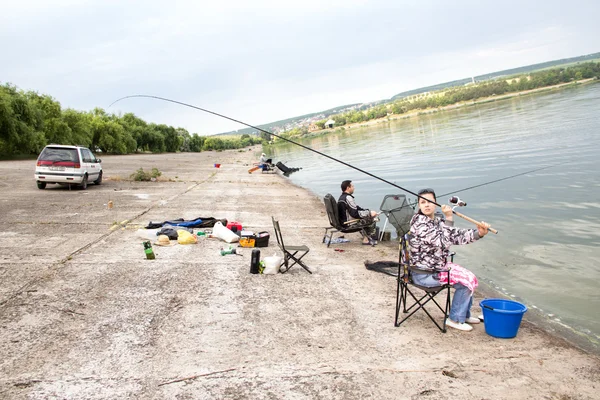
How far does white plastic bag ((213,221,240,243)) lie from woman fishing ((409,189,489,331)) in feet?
17.2

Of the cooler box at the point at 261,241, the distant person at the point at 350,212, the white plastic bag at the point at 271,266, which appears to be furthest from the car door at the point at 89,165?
the white plastic bag at the point at 271,266

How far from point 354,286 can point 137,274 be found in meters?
3.48

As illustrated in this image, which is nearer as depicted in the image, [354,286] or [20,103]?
[354,286]

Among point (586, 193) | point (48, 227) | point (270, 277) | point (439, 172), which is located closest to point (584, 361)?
point (270, 277)

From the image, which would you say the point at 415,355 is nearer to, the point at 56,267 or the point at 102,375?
the point at 102,375

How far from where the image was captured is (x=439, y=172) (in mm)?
27625

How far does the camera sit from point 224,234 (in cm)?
1028

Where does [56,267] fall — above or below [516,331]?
above

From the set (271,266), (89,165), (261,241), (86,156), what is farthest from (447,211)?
(89,165)

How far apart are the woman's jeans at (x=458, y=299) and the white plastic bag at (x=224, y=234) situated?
5.35 meters

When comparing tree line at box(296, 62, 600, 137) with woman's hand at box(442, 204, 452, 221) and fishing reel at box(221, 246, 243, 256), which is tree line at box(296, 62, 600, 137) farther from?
woman's hand at box(442, 204, 452, 221)

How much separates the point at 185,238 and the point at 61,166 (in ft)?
38.9

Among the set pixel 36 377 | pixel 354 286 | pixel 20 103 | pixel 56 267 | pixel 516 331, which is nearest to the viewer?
pixel 36 377

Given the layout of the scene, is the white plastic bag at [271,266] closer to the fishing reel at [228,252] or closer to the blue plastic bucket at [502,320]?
the fishing reel at [228,252]
